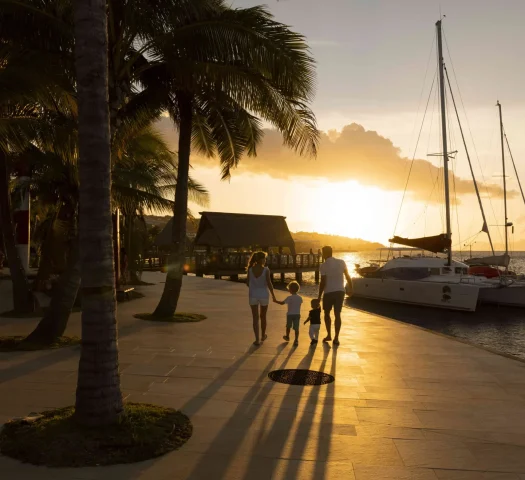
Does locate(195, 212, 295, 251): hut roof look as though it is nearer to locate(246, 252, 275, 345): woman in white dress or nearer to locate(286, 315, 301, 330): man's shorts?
locate(286, 315, 301, 330): man's shorts

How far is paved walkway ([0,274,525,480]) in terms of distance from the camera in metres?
4.57

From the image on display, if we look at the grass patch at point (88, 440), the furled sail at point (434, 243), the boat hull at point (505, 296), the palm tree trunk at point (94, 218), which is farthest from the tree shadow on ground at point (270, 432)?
the boat hull at point (505, 296)

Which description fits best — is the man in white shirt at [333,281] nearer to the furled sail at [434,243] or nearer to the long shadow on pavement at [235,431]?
the long shadow on pavement at [235,431]

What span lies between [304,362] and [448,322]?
70.8 feet

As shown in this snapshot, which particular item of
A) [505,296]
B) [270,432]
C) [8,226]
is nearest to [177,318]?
[8,226]

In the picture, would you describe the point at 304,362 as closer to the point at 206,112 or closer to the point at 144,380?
the point at 144,380

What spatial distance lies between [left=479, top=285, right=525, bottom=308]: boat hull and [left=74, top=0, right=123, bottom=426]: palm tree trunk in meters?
31.6

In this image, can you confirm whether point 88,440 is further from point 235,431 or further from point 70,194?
point 70,194

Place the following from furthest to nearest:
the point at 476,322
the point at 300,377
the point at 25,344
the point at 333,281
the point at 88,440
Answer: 1. the point at 476,322
2. the point at 333,281
3. the point at 25,344
4. the point at 300,377
5. the point at 88,440

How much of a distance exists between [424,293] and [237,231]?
20.7 m

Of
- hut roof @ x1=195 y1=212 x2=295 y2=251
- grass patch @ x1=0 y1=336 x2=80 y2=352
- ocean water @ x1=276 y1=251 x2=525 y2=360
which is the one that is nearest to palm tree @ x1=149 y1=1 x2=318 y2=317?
Result: grass patch @ x1=0 y1=336 x2=80 y2=352

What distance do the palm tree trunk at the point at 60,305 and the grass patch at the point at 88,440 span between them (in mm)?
4609

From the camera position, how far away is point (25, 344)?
969 centimetres

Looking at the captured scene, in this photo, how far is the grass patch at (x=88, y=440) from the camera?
182 inches
